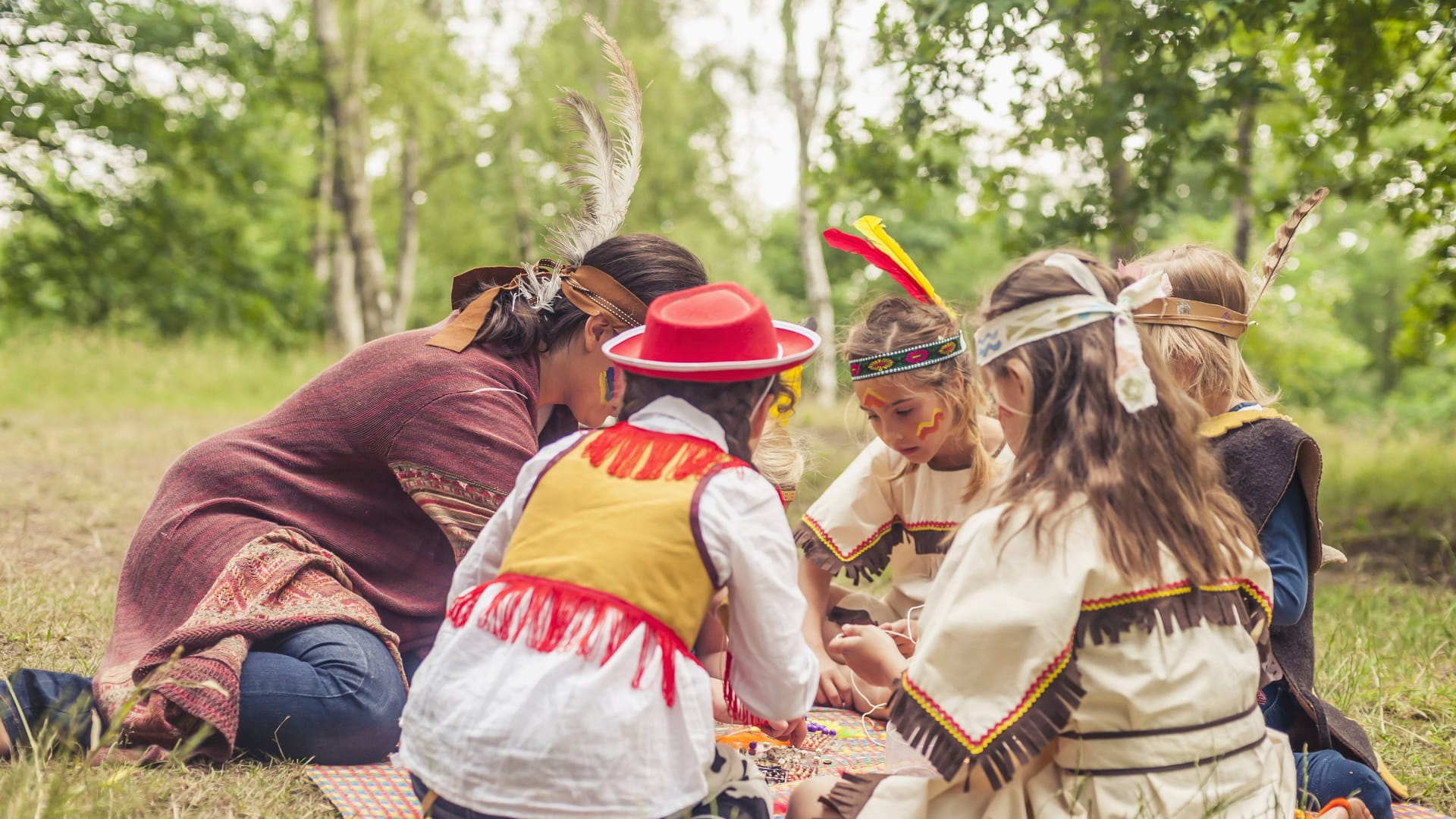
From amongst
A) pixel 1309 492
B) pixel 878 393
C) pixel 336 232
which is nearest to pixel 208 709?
pixel 878 393

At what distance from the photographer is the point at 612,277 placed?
8.94 ft

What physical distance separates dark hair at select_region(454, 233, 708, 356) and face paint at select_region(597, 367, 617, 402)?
13 centimetres

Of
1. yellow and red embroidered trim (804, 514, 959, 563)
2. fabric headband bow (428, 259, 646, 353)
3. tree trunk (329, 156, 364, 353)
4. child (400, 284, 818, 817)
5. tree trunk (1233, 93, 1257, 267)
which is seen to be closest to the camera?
child (400, 284, 818, 817)

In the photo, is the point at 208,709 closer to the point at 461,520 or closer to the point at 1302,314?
the point at 461,520

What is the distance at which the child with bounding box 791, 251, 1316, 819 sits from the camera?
1.72m

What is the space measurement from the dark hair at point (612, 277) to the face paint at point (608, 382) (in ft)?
0.44

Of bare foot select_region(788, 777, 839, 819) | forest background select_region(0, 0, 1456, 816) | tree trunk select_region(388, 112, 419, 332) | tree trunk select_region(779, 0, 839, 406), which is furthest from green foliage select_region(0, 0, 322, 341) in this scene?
bare foot select_region(788, 777, 839, 819)

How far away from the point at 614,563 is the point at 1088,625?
754 mm

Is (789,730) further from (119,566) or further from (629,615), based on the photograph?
(119,566)

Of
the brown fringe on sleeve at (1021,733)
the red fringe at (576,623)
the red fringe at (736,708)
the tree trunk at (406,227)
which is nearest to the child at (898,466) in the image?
the red fringe at (736,708)

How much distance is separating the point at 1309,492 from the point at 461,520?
1.89 m

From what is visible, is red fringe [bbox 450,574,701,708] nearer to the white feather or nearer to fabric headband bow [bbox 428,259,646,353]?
fabric headband bow [bbox 428,259,646,353]

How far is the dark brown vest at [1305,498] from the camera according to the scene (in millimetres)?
2400

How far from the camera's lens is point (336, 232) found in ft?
49.7
